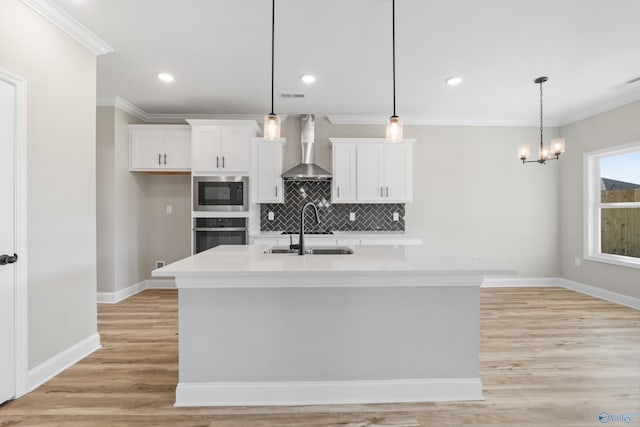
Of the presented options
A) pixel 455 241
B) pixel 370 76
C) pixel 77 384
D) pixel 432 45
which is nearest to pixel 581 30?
pixel 432 45

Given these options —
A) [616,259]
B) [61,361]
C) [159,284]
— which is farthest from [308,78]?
[616,259]

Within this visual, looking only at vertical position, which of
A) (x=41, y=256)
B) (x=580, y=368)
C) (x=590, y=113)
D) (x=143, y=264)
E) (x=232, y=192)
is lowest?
(x=580, y=368)

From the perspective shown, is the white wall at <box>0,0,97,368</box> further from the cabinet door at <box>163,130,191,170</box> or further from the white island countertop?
the cabinet door at <box>163,130,191,170</box>

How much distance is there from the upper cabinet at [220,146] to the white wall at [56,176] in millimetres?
1557

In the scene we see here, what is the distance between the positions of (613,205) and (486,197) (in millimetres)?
1553

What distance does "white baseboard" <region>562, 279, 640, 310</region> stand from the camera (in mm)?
4118

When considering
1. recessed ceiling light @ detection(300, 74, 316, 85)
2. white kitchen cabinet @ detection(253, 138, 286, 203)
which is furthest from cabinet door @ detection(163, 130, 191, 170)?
recessed ceiling light @ detection(300, 74, 316, 85)

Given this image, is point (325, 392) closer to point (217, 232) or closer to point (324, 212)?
point (217, 232)

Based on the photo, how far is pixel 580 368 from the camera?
2525mm

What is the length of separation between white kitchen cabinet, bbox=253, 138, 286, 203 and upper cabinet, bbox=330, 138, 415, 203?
0.78m

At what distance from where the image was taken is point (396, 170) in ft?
15.5

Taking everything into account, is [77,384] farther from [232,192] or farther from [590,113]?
[590,113]

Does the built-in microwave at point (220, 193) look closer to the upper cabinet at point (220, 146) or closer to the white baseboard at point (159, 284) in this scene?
the upper cabinet at point (220, 146)

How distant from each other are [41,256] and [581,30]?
14.6 ft
